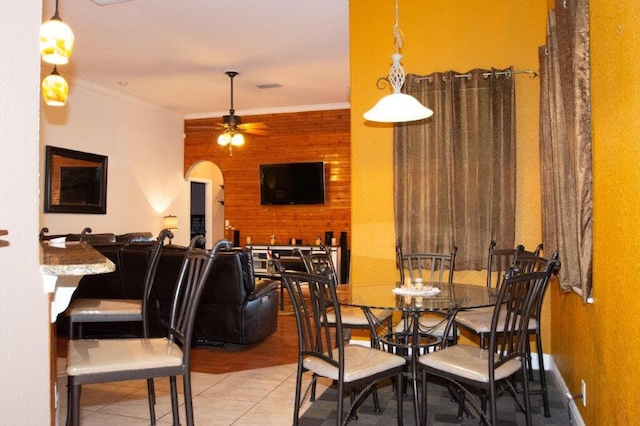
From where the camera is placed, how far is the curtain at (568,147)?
7.88ft

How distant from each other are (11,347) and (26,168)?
53cm

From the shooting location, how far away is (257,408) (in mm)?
3354

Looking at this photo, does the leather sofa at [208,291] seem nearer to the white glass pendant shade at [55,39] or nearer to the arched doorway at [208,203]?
the white glass pendant shade at [55,39]

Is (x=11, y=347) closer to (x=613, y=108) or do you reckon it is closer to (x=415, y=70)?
(x=613, y=108)

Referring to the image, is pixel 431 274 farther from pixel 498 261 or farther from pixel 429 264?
pixel 498 261

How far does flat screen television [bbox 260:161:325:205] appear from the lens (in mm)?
9539

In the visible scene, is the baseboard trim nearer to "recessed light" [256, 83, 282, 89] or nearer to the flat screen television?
"recessed light" [256, 83, 282, 89]

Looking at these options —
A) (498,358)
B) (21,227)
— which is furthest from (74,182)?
(498,358)

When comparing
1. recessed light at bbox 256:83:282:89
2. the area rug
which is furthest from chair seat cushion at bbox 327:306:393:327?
recessed light at bbox 256:83:282:89

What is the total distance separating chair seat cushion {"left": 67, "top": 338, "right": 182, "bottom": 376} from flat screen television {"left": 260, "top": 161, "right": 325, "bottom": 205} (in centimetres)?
721

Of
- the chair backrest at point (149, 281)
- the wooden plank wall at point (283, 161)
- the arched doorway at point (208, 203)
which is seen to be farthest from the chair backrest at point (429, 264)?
the arched doorway at point (208, 203)

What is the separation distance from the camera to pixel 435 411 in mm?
3271

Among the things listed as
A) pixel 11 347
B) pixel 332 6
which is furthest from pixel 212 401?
pixel 332 6

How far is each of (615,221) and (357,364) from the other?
4.27 feet
